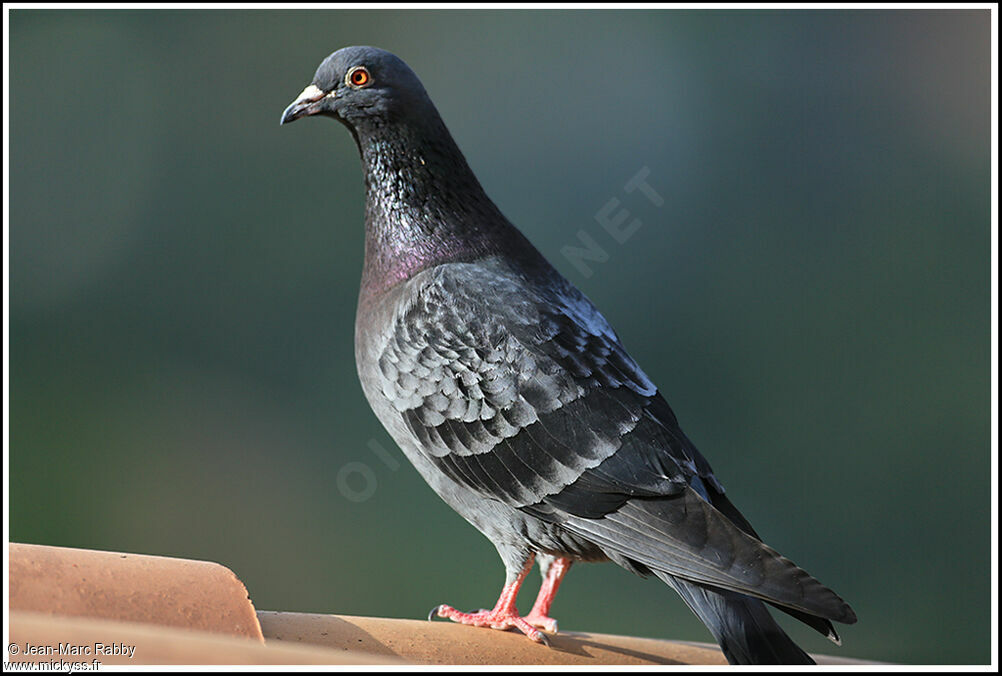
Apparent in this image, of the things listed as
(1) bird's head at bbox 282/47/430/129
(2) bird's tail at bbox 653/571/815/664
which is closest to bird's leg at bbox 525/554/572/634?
(2) bird's tail at bbox 653/571/815/664

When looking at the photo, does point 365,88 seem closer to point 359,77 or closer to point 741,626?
point 359,77

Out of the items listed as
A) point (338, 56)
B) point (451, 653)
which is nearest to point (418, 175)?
point (338, 56)

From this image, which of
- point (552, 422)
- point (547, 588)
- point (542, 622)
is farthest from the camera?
point (547, 588)

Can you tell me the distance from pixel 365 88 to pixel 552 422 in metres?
1.19

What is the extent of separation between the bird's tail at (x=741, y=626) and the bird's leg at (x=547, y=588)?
0.49 metres

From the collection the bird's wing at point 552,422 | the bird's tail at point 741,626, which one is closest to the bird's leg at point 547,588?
the bird's wing at point 552,422

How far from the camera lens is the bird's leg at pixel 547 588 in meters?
2.58

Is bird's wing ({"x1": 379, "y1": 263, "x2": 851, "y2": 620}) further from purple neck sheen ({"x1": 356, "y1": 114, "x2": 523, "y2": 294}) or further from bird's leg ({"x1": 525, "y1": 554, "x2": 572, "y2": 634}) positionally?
bird's leg ({"x1": 525, "y1": 554, "x2": 572, "y2": 634})

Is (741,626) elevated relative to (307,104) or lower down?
lower down

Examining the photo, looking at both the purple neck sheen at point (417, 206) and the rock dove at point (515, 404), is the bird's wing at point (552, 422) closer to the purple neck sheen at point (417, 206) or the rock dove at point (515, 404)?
the rock dove at point (515, 404)

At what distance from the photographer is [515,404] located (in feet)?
7.95

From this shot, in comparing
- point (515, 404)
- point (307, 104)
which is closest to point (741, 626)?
point (515, 404)

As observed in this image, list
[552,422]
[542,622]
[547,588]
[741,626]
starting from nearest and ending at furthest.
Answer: [741,626]
[552,422]
[542,622]
[547,588]

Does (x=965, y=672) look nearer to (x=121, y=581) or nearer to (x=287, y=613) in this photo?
(x=287, y=613)
